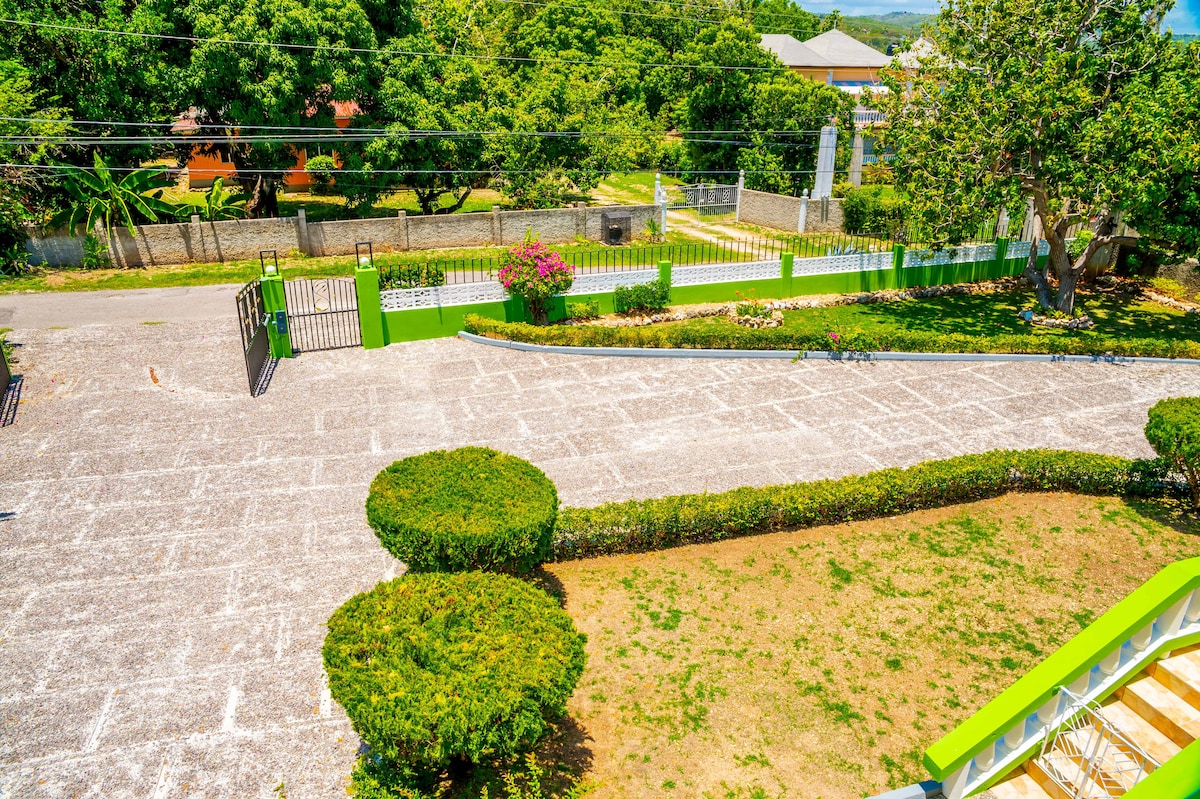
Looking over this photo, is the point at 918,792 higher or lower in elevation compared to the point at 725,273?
lower

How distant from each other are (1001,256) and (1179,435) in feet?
50.3

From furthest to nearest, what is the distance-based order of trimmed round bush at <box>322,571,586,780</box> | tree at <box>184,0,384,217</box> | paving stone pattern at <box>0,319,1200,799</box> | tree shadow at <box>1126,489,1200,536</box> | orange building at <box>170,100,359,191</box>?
orange building at <box>170,100,359,191</box>, tree at <box>184,0,384,217</box>, tree shadow at <box>1126,489,1200,536</box>, paving stone pattern at <box>0,319,1200,799</box>, trimmed round bush at <box>322,571,586,780</box>

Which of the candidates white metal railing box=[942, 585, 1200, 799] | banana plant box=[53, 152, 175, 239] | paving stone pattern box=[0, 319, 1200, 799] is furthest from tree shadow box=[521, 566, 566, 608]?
banana plant box=[53, 152, 175, 239]

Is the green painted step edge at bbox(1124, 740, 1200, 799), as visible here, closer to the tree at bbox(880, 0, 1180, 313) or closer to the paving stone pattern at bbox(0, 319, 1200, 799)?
the paving stone pattern at bbox(0, 319, 1200, 799)

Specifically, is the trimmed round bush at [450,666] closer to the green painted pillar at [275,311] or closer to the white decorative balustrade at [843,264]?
the green painted pillar at [275,311]

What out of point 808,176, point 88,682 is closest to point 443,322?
point 88,682

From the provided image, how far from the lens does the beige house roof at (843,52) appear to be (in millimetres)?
49094

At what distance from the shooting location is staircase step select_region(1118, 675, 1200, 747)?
6.20 m

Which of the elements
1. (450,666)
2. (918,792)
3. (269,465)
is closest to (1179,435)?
(918,792)

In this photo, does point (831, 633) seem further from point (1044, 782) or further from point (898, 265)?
point (898, 265)

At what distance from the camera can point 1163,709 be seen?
20.8 ft

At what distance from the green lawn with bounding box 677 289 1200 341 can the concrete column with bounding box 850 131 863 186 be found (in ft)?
43.8

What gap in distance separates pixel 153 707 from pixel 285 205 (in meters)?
28.7

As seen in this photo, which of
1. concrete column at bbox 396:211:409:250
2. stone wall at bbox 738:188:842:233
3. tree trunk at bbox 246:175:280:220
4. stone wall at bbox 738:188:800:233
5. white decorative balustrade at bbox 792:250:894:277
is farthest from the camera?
stone wall at bbox 738:188:800:233
